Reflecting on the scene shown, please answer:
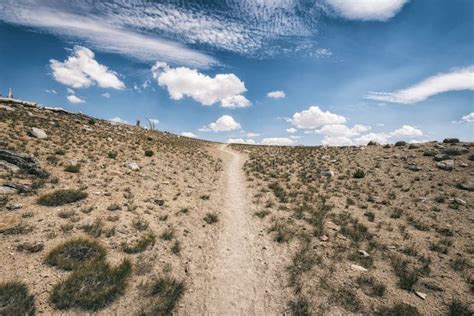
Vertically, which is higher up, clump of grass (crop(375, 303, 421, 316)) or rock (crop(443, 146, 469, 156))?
rock (crop(443, 146, 469, 156))

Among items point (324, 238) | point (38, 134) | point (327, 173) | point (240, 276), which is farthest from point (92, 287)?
point (327, 173)

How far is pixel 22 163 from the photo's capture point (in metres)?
12.4

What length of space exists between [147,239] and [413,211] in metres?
14.6

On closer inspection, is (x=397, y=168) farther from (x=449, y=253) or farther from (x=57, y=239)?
(x=57, y=239)

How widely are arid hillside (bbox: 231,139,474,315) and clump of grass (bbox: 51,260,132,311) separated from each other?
191 inches

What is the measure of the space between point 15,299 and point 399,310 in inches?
374

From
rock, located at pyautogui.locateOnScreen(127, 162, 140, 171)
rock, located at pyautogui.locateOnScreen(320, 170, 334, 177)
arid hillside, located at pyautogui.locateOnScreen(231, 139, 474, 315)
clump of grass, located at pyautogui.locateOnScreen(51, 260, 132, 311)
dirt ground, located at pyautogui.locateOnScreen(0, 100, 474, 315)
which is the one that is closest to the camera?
clump of grass, located at pyautogui.locateOnScreen(51, 260, 132, 311)

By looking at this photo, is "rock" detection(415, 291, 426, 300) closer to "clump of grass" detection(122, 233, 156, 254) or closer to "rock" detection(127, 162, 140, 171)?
"clump of grass" detection(122, 233, 156, 254)

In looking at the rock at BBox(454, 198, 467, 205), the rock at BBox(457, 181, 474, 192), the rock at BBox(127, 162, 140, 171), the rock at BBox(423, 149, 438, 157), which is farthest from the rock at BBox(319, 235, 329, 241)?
the rock at BBox(423, 149, 438, 157)

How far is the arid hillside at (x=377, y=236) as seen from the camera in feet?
21.8

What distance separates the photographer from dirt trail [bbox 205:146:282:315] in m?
6.28

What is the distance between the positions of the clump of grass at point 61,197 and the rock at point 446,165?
27.1 m

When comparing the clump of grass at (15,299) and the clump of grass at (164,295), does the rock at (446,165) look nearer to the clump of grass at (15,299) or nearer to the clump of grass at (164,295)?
the clump of grass at (164,295)

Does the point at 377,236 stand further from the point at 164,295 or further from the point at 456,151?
the point at 456,151
